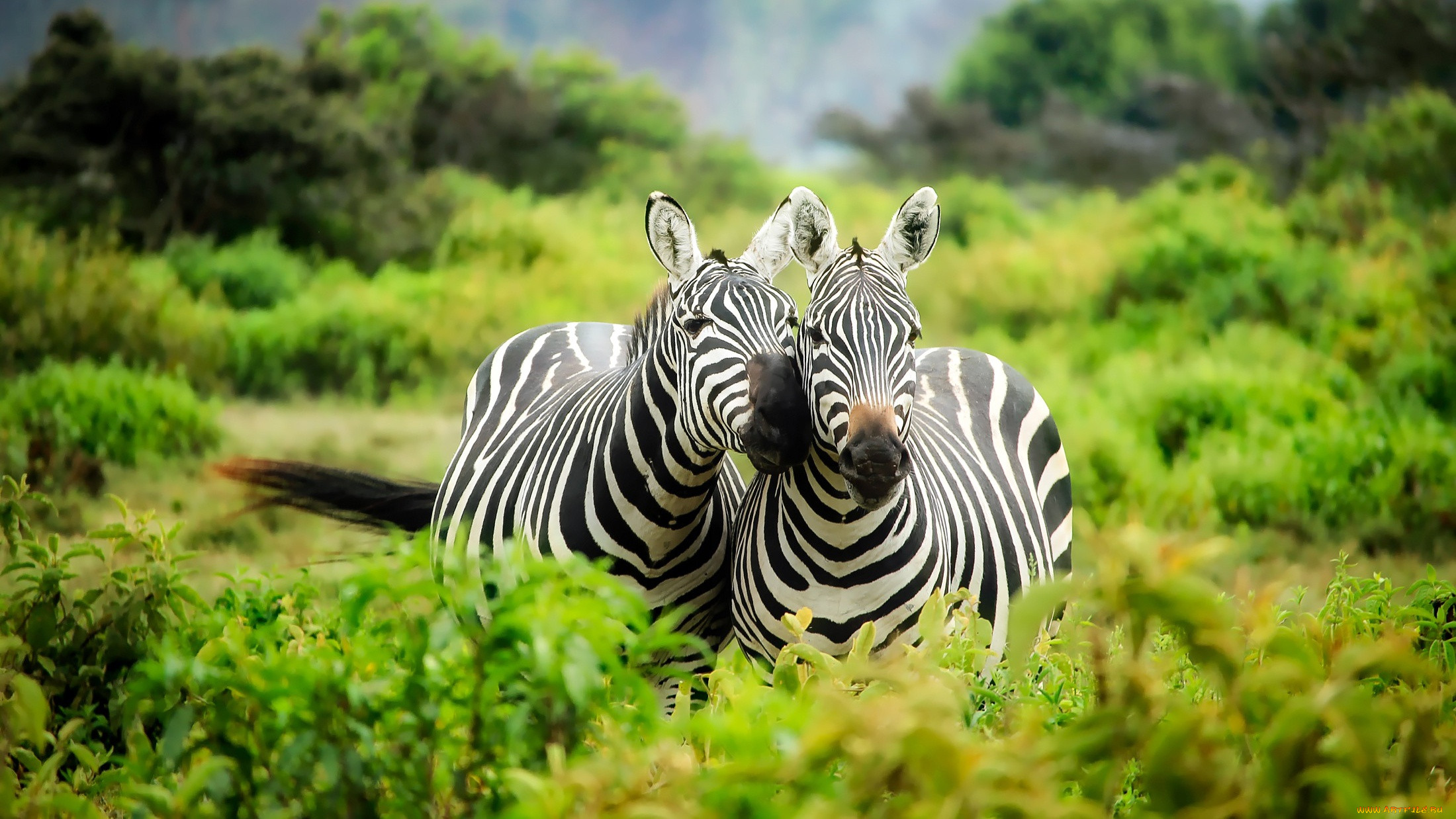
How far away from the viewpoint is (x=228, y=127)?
12438 millimetres

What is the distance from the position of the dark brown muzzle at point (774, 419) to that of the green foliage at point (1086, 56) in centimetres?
3115

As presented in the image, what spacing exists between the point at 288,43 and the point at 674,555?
51958mm

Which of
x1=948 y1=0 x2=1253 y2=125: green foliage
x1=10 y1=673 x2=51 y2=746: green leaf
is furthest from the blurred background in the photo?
x1=948 y1=0 x2=1253 y2=125: green foliage

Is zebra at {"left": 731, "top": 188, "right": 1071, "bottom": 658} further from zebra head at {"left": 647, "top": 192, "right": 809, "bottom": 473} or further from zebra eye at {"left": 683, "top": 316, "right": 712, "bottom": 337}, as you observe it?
zebra eye at {"left": 683, "top": 316, "right": 712, "bottom": 337}

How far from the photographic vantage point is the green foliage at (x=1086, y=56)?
32.8 metres

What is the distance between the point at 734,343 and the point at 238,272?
388 inches

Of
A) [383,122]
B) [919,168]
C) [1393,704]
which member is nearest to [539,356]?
[1393,704]

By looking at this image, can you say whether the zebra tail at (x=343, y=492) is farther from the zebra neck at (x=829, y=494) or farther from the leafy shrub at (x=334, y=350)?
the leafy shrub at (x=334, y=350)

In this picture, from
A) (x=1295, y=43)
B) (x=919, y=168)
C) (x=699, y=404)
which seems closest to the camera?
(x=699, y=404)

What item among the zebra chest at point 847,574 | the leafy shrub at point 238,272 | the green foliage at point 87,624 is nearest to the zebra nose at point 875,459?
the zebra chest at point 847,574

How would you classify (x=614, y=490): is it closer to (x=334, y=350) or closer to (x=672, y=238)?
(x=672, y=238)

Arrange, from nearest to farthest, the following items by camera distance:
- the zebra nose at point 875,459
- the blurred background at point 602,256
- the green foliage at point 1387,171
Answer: the zebra nose at point 875,459 → the blurred background at point 602,256 → the green foliage at point 1387,171

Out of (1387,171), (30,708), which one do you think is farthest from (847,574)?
(1387,171)

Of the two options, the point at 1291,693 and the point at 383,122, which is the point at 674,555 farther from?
the point at 383,122
